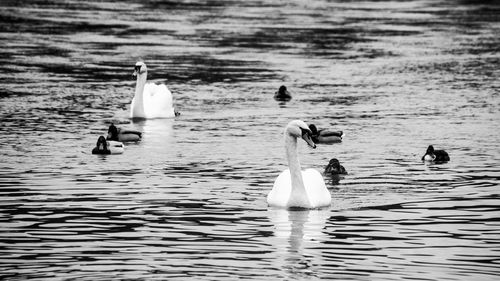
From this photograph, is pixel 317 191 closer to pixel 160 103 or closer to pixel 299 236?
pixel 299 236

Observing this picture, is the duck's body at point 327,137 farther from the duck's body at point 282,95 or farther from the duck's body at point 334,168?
the duck's body at point 282,95

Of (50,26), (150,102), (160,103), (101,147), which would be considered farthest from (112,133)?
(50,26)

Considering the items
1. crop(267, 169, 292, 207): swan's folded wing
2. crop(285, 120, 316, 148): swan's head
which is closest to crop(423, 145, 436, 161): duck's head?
crop(285, 120, 316, 148): swan's head

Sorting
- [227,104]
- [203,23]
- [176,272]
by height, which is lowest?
[176,272]

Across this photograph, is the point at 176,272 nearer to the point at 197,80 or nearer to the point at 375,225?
the point at 375,225

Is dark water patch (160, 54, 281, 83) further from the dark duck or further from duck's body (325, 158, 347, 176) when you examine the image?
duck's body (325, 158, 347, 176)

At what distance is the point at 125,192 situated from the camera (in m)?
19.5

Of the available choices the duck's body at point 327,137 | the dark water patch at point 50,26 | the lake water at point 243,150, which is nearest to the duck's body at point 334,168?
the lake water at point 243,150

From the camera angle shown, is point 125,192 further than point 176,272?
Yes

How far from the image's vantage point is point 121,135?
2552 centimetres

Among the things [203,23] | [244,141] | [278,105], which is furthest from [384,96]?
[203,23]

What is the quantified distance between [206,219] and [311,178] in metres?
2.28

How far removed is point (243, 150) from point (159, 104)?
5948 mm

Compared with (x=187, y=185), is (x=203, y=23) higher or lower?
higher
